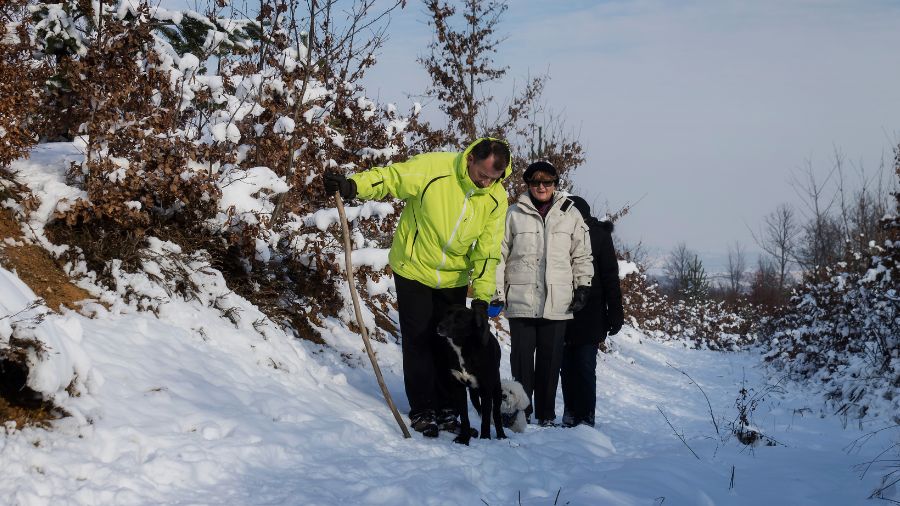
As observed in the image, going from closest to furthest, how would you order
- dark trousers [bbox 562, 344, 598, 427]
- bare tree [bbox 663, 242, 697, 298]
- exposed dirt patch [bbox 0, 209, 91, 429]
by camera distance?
1. exposed dirt patch [bbox 0, 209, 91, 429]
2. dark trousers [bbox 562, 344, 598, 427]
3. bare tree [bbox 663, 242, 697, 298]

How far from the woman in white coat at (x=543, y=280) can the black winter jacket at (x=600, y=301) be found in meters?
0.18

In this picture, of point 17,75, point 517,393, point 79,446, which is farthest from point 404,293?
point 17,75

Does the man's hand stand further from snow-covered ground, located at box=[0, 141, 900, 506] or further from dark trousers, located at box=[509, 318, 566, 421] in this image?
snow-covered ground, located at box=[0, 141, 900, 506]

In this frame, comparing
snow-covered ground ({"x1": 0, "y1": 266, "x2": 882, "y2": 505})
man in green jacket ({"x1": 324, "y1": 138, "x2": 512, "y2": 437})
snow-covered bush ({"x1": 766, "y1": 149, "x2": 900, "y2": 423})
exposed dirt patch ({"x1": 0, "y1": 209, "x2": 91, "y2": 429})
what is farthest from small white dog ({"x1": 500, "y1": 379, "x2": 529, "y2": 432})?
snow-covered bush ({"x1": 766, "y1": 149, "x2": 900, "y2": 423})

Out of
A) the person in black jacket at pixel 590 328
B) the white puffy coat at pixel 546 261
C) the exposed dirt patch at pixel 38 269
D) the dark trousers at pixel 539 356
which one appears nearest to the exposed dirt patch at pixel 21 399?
the exposed dirt patch at pixel 38 269

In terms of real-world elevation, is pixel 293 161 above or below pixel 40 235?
above

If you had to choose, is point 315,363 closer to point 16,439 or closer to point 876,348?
point 16,439

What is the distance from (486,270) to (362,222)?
242 centimetres

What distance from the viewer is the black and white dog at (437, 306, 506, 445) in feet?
16.1

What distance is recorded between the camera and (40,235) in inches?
199

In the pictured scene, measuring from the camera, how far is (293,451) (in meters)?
3.87

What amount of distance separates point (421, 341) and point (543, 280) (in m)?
1.33

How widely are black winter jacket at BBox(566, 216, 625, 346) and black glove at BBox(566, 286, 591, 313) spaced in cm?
24

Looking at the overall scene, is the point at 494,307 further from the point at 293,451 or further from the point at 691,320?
the point at 691,320
